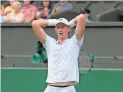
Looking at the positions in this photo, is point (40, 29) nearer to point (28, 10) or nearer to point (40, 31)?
point (40, 31)

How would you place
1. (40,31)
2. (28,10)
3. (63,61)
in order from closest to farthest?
(63,61) < (40,31) < (28,10)

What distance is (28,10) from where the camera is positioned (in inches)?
359

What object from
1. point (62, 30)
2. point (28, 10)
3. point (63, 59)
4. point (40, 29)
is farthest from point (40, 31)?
point (28, 10)

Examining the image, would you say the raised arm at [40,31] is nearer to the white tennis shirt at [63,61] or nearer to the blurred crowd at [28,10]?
the white tennis shirt at [63,61]

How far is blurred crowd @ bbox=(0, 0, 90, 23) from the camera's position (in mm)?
8742

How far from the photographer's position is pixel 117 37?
761cm

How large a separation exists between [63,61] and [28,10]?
398cm

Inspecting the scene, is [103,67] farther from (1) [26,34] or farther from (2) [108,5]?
(2) [108,5]

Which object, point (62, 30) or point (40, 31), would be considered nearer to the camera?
point (62, 30)

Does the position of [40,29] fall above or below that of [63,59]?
above

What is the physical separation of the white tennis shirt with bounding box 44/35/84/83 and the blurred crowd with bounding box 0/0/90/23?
3307 millimetres

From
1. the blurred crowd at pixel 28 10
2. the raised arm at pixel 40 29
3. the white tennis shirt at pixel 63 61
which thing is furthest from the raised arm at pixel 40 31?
the blurred crowd at pixel 28 10

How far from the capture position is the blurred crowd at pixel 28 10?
874cm

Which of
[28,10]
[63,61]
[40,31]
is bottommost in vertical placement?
[63,61]
